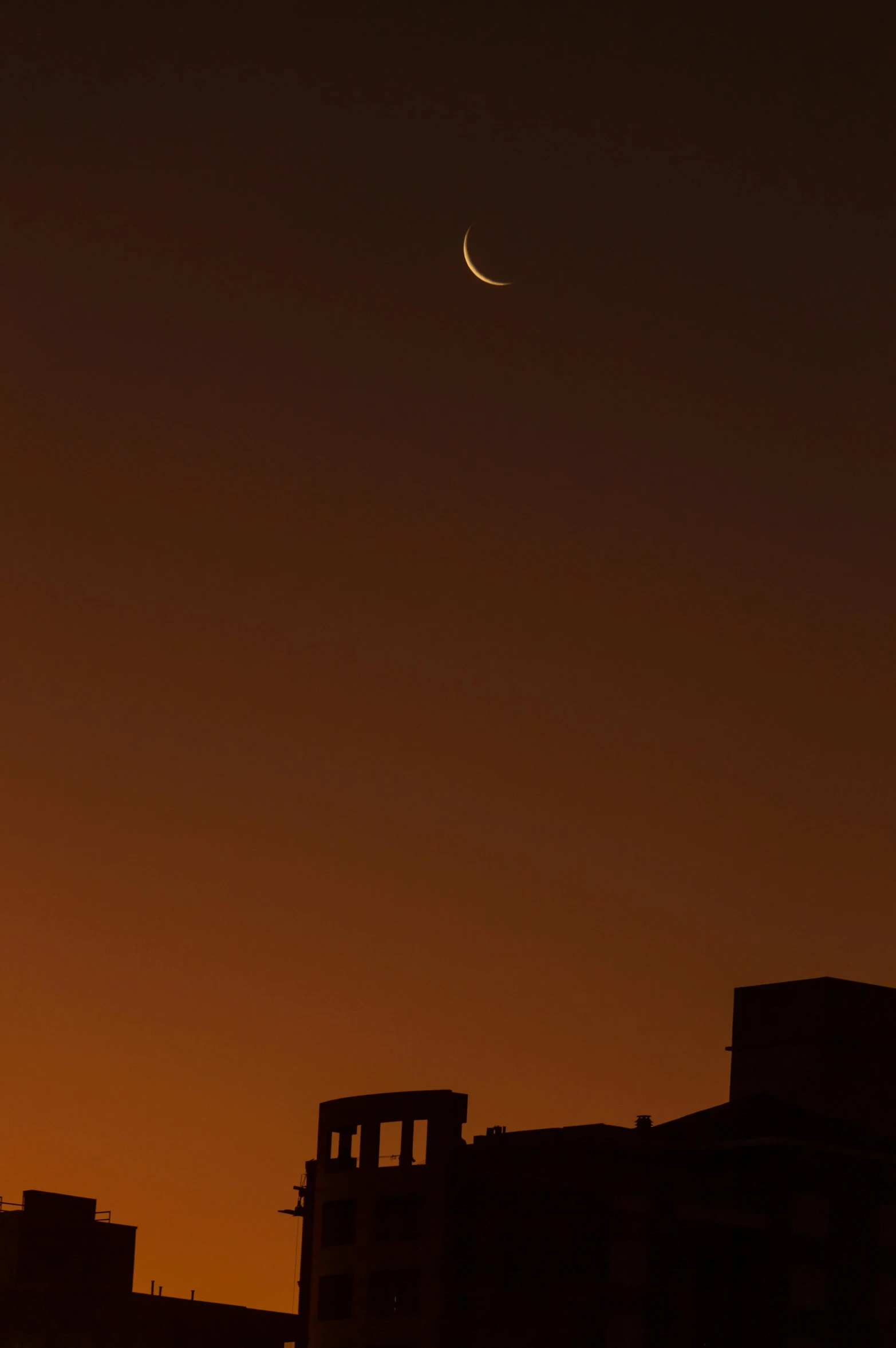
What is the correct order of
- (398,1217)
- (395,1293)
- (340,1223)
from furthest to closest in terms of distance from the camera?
(340,1223), (398,1217), (395,1293)

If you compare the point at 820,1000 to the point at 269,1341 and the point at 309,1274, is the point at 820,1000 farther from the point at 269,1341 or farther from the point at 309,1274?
the point at 269,1341

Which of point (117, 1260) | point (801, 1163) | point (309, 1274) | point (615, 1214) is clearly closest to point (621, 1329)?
point (615, 1214)

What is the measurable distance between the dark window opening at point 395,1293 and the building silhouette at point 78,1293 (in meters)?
34.5

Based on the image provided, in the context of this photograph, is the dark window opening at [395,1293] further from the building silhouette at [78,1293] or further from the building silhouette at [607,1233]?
the building silhouette at [78,1293]

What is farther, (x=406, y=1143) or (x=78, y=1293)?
(x=78, y=1293)

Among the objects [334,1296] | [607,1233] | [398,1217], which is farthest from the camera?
[334,1296]

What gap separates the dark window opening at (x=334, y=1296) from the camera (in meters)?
133

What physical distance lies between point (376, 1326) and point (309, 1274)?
953 centimetres

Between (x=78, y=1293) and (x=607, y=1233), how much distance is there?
171 feet

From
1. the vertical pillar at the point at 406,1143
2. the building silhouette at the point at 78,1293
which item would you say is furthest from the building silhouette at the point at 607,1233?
the building silhouette at the point at 78,1293

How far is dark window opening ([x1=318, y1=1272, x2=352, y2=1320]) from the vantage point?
13275 centimetres

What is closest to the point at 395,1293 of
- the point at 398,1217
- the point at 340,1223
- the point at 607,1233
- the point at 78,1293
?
the point at 398,1217

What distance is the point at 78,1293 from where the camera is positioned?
522 ft

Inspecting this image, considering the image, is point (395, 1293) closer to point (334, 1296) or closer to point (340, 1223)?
point (334, 1296)
